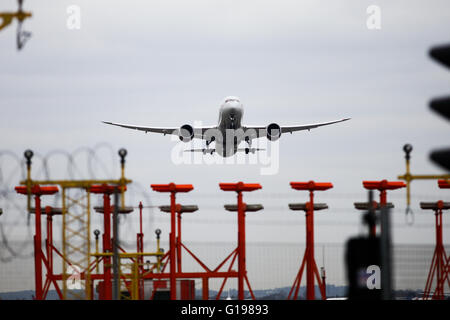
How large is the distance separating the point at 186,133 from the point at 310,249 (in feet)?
138

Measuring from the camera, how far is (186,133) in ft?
269

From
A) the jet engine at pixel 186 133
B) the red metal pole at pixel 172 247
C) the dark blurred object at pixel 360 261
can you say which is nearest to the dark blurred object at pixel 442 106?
the dark blurred object at pixel 360 261

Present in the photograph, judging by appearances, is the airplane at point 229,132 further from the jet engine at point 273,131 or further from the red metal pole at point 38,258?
the red metal pole at point 38,258

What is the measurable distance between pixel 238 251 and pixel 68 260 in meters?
10.2

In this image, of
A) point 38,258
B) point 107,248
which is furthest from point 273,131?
point 38,258

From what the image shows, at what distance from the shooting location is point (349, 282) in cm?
1781

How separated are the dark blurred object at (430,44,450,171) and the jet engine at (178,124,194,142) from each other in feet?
227

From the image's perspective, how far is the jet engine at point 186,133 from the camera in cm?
8156

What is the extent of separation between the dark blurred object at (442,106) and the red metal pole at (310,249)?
94.7 feet

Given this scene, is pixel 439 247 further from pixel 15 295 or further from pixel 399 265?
pixel 15 295

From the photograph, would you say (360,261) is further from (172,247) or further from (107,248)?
(107,248)

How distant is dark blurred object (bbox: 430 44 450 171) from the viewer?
12.0 metres

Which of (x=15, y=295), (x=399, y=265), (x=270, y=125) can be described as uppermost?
(x=270, y=125)
